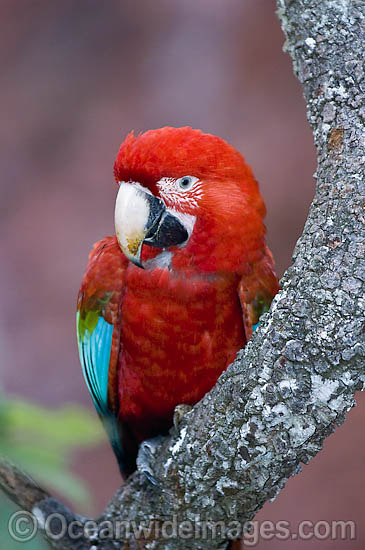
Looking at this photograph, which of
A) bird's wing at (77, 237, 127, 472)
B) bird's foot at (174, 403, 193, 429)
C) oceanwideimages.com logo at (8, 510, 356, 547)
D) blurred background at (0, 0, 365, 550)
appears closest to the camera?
oceanwideimages.com logo at (8, 510, 356, 547)

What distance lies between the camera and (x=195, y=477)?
1.37m

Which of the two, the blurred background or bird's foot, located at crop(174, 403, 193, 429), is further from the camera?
the blurred background

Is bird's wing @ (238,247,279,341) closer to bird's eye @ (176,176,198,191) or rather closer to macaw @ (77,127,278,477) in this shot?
macaw @ (77,127,278,477)

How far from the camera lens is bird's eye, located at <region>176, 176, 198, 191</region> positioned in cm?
155

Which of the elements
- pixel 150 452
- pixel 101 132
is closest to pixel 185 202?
pixel 150 452

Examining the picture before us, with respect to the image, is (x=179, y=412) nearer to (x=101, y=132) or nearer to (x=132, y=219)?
(x=132, y=219)

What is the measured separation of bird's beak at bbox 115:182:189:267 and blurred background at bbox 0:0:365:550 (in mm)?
2747

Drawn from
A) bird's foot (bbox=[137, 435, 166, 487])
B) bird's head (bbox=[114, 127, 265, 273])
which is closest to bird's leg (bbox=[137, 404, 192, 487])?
bird's foot (bbox=[137, 435, 166, 487])

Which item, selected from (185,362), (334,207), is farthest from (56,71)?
(334,207)

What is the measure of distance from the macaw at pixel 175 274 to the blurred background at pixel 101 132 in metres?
2.45

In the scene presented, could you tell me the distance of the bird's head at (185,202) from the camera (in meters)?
1.54

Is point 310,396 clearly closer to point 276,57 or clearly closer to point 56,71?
point 276,57

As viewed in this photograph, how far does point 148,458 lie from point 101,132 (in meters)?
3.81

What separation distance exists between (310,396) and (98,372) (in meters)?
0.86
